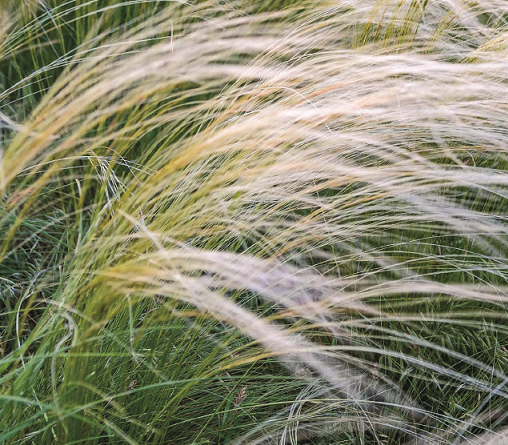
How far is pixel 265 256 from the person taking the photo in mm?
1266

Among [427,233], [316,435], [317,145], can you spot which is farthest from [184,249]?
[427,233]

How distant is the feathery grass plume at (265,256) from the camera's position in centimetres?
96

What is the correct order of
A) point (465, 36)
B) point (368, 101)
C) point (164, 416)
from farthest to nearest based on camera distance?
point (465, 36)
point (164, 416)
point (368, 101)

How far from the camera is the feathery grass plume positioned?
3.16ft

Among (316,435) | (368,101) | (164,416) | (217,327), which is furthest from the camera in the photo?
(217,327)

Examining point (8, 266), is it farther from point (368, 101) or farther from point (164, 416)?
point (368, 101)

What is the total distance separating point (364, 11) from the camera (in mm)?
1456

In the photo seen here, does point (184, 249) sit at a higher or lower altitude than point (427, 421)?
higher

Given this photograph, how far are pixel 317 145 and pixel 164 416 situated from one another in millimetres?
555

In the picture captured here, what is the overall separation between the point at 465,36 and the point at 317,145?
2.50 ft

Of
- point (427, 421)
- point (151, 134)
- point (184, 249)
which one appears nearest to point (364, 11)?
point (151, 134)

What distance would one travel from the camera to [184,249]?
3.32 ft

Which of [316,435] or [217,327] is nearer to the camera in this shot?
[316,435]

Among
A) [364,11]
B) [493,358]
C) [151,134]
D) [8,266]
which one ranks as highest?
[364,11]
